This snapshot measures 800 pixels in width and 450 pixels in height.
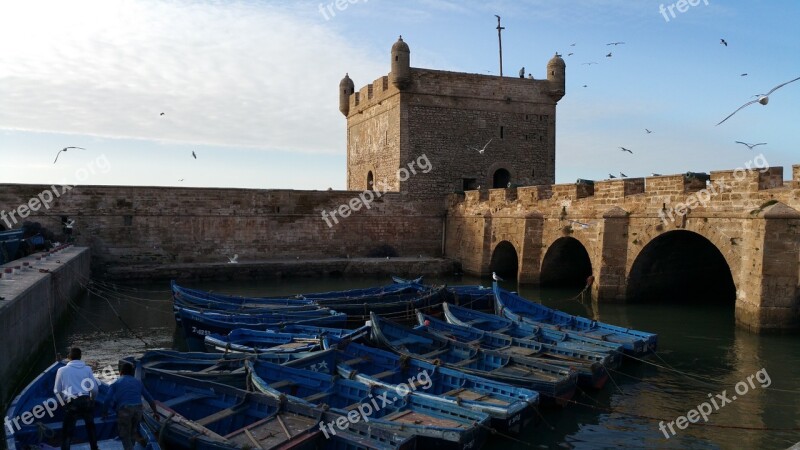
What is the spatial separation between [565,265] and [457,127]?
10140mm

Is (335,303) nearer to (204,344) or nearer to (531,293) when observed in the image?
(204,344)

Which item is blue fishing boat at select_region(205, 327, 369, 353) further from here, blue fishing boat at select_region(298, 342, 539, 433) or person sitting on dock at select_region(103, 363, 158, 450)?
person sitting on dock at select_region(103, 363, 158, 450)

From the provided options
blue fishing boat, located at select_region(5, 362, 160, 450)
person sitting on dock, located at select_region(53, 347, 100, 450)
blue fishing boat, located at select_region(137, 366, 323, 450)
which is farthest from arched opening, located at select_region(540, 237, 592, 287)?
person sitting on dock, located at select_region(53, 347, 100, 450)

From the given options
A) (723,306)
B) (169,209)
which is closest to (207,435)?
(723,306)

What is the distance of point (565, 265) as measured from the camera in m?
23.8

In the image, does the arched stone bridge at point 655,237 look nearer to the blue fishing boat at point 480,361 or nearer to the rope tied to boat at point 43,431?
the blue fishing boat at point 480,361

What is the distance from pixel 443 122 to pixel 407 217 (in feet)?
17.0

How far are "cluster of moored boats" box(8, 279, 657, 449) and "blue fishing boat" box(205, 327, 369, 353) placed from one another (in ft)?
0.10

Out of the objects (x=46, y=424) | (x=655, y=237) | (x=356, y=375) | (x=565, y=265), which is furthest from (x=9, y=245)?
(x=655, y=237)

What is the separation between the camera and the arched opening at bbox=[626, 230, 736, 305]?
19141 mm

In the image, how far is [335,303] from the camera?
16.3 metres

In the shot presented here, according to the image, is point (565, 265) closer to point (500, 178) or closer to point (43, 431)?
point (500, 178)

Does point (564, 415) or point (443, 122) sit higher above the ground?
point (443, 122)

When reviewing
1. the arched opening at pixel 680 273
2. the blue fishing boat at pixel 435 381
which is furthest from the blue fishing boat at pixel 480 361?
the arched opening at pixel 680 273
